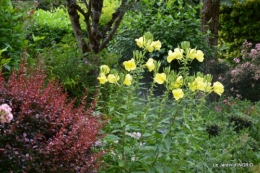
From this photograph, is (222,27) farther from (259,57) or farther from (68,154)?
(68,154)

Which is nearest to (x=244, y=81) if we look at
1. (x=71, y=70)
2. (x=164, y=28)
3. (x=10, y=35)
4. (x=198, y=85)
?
(x=164, y=28)

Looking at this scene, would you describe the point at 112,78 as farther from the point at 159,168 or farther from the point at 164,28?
the point at 164,28

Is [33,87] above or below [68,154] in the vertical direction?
above

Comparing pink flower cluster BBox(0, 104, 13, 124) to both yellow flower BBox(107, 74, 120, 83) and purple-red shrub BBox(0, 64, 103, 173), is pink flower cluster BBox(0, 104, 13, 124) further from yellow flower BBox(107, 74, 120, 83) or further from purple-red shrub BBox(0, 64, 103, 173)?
yellow flower BBox(107, 74, 120, 83)

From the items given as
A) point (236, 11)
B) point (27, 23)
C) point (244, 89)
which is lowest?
point (244, 89)

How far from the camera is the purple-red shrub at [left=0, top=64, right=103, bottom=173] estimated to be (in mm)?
2451

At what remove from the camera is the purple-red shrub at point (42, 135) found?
2.45m

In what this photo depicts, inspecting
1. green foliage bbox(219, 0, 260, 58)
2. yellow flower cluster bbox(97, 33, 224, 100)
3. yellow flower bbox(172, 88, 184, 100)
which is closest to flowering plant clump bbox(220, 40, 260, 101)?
green foliage bbox(219, 0, 260, 58)

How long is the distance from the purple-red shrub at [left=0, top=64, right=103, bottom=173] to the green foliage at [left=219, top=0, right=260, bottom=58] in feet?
35.2

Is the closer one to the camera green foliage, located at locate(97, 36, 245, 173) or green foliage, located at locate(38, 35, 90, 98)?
green foliage, located at locate(97, 36, 245, 173)

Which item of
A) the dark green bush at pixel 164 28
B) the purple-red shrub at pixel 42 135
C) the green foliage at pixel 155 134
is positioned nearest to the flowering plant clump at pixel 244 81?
the dark green bush at pixel 164 28

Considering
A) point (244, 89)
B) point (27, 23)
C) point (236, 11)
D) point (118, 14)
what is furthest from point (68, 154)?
point (236, 11)

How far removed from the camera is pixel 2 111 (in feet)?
7.88

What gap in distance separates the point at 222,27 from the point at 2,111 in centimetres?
1232
